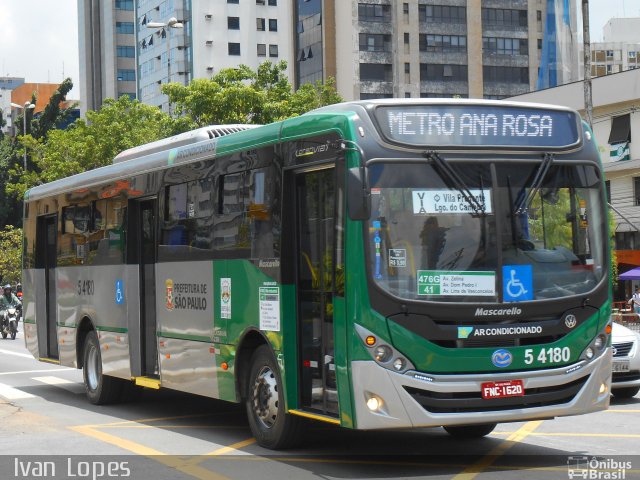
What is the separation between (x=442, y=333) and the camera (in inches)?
358

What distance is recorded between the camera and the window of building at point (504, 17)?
298ft

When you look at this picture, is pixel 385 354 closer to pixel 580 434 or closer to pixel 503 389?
pixel 503 389

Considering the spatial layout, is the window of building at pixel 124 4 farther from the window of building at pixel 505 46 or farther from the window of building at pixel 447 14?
the window of building at pixel 505 46

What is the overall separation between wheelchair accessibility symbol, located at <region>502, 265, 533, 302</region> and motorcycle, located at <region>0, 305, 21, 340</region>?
2823 cm

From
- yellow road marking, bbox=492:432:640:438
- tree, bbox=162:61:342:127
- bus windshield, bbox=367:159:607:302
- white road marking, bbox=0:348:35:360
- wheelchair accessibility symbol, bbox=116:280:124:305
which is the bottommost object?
white road marking, bbox=0:348:35:360

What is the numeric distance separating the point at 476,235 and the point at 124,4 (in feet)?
376

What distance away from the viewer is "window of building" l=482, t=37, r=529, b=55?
90.6m

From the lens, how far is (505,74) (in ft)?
298

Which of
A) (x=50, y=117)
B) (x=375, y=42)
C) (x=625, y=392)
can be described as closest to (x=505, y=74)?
(x=375, y=42)

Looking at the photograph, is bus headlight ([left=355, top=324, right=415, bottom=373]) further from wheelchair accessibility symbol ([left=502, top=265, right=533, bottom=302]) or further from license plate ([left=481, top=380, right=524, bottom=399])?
wheelchair accessibility symbol ([left=502, top=265, right=533, bottom=302])

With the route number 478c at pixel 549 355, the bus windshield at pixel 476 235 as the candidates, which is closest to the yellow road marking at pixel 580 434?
the route number 478c at pixel 549 355

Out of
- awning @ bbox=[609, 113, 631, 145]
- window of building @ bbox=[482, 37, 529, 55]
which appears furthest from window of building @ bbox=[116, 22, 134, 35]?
awning @ bbox=[609, 113, 631, 145]

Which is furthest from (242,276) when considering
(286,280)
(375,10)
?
(375,10)

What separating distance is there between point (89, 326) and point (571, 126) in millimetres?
8156
